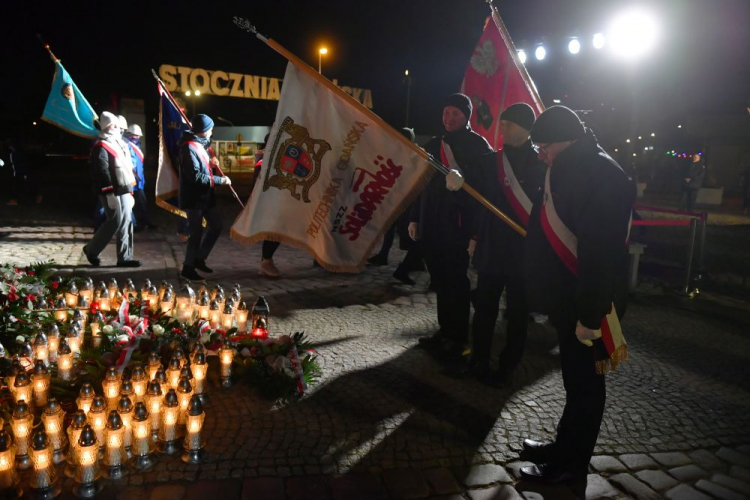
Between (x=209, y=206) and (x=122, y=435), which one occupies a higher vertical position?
(x=209, y=206)

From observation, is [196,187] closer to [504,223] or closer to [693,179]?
[504,223]

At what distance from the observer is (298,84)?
15.8 feet

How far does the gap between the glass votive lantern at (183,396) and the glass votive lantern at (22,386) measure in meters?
0.88

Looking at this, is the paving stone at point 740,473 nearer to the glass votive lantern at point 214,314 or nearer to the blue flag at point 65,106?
the glass votive lantern at point 214,314

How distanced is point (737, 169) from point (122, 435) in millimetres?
44028

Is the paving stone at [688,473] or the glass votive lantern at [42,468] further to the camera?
the paving stone at [688,473]

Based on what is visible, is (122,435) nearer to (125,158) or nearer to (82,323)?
(82,323)

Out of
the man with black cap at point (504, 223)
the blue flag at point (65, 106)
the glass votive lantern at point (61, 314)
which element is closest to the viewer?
the man with black cap at point (504, 223)

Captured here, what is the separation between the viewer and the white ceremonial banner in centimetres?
477

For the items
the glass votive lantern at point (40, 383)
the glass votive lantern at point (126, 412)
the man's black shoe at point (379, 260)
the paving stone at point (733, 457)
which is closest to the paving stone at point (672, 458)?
the paving stone at point (733, 457)

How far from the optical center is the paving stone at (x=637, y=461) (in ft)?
11.2

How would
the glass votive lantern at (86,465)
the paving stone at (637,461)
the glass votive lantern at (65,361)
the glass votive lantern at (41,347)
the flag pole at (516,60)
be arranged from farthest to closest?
the flag pole at (516,60) → the glass votive lantern at (41,347) → the glass votive lantern at (65,361) → the paving stone at (637,461) → the glass votive lantern at (86,465)

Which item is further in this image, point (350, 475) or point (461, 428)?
point (461, 428)

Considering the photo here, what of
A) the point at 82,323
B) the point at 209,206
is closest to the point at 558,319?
the point at 82,323
